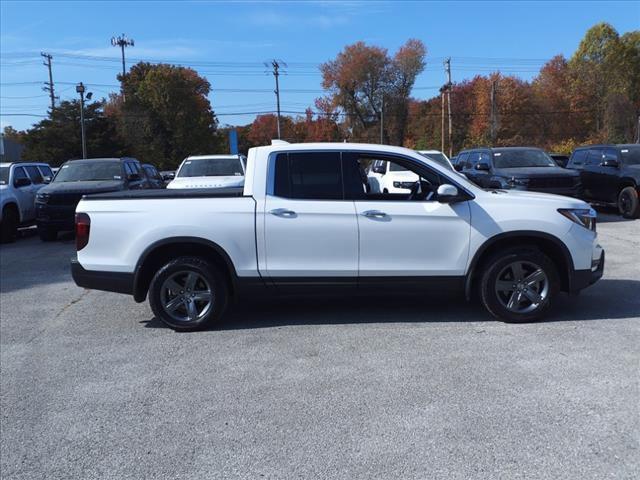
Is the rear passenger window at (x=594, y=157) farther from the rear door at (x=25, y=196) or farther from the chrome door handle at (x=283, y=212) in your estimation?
the rear door at (x=25, y=196)

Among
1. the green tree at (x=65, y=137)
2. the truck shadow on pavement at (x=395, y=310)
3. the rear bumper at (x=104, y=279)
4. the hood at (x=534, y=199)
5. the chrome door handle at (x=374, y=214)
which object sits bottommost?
the truck shadow on pavement at (x=395, y=310)

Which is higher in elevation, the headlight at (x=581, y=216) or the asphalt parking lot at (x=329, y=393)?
the headlight at (x=581, y=216)

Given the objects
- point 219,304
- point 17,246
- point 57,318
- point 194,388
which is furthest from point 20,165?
point 194,388

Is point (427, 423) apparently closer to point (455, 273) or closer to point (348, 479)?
point (348, 479)

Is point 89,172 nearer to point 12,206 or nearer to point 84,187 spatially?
point 84,187

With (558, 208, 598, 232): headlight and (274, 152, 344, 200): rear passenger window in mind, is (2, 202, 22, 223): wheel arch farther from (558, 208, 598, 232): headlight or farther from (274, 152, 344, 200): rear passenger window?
(558, 208, 598, 232): headlight

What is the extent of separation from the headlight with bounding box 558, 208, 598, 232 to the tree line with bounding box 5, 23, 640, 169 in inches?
1950

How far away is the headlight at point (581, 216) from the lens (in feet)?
19.1

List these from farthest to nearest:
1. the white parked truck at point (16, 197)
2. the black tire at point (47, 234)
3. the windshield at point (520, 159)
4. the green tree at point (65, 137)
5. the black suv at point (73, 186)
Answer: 1. the green tree at point (65, 137)
2. the windshield at point (520, 159)
3. the white parked truck at point (16, 197)
4. the black tire at point (47, 234)
5. the black suv at point (73, 186)

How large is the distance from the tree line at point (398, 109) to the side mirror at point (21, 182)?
37310 mm

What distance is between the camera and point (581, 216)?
588cm

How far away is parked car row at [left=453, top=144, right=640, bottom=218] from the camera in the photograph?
13414mm

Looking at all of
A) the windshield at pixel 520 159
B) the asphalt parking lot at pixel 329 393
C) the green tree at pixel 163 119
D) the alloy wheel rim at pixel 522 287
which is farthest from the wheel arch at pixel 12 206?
the green tree at pixel 163 119

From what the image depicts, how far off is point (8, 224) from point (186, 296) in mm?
9813
